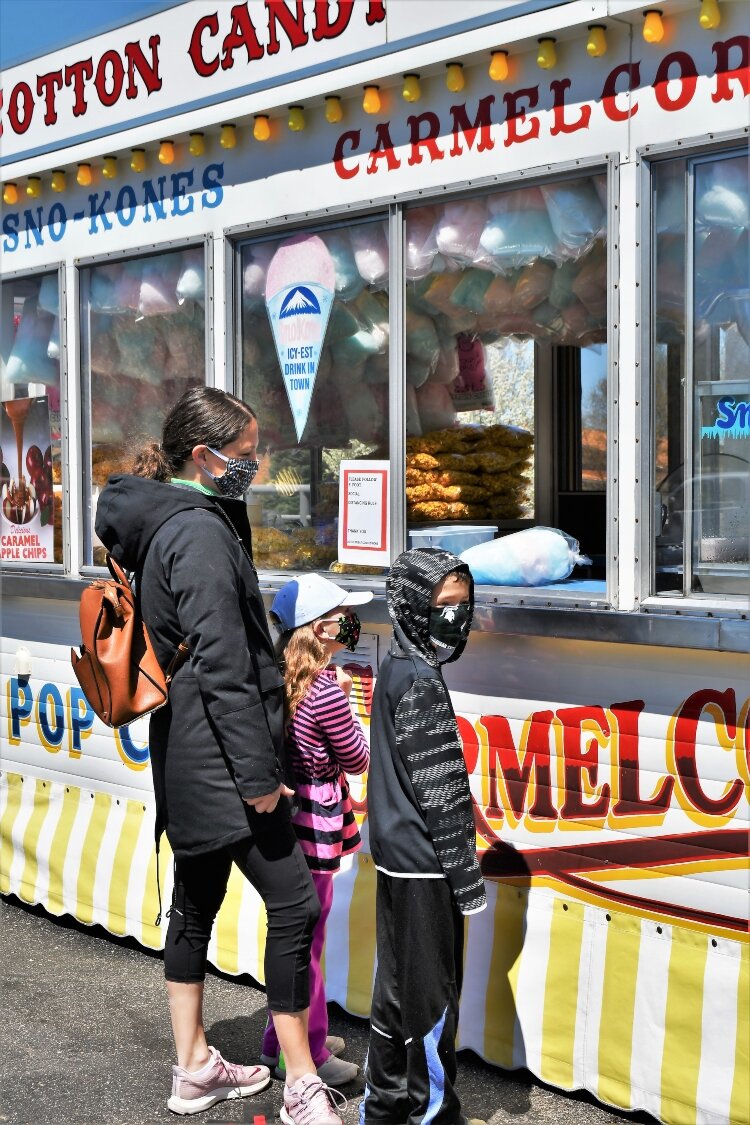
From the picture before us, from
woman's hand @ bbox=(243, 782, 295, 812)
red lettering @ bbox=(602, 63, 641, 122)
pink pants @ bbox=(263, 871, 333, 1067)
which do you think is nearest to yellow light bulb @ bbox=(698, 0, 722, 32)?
red lettering @ bbox=(602, 63, 641, 122)

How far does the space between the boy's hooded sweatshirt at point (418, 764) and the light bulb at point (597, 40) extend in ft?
5.00

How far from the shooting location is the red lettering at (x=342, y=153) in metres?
4.58

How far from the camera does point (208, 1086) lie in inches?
154

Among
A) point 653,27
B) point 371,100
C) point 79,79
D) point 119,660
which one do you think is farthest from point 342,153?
point 119,660

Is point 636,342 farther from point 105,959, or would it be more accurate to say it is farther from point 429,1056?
point 105,959

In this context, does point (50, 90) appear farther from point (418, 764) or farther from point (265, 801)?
point (418, 764)

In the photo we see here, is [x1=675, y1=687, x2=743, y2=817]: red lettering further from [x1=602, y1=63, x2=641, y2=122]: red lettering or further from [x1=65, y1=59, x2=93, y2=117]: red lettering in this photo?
[x1=65, y1=59, x2=93, y2=117]: red lettering

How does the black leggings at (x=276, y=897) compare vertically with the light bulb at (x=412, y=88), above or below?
below

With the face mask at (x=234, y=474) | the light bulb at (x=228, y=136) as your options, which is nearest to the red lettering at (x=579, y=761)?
the face mask at (x=234, y=474)

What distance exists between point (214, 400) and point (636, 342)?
1214 millimetres

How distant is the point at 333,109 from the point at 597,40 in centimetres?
110

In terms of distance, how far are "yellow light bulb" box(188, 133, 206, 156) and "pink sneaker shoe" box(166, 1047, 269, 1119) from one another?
10.6ft

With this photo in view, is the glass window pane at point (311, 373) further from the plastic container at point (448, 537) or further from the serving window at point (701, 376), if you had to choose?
the serving window at point (701, 376)

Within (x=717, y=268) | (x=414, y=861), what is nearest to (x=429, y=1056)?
(x=414, y=861)
